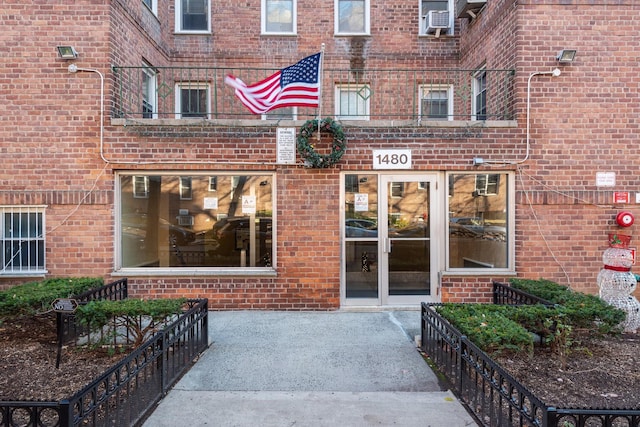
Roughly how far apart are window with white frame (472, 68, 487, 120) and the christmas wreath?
3891 millimetres

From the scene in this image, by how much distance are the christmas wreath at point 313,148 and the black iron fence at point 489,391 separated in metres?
2.87

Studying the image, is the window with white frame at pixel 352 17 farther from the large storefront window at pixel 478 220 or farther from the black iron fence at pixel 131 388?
the black iron fence at pixel 131 388

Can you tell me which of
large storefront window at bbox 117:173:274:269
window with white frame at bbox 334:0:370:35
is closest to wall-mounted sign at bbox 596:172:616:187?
large storefront window at bbox 117:173:274:269

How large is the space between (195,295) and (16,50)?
5.10 metres

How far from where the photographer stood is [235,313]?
680 centimetres

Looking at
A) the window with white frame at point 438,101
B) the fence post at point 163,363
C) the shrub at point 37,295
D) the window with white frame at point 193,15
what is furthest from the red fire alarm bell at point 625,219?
the window with white frame at point 193,15

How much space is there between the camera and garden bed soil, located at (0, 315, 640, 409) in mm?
3836

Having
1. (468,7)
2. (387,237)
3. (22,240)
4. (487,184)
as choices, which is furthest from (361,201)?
(22,240)

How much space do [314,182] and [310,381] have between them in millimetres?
3553

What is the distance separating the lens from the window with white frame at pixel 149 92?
28.1ft

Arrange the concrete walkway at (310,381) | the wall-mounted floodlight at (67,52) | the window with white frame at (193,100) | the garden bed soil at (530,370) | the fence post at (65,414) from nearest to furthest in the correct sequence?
the fence post at (65,414)
the concrete walkway at (310,381)
the garden bed soil at (530,370)
the wall-mounted floodlight at (67,52)
the window with white frame at (193,100)

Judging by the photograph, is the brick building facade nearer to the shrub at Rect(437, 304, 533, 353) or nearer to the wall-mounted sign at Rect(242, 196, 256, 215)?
the wall-mounted sign at Rect(242, 196, 256, 215)

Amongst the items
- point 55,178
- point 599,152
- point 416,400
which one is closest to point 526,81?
point 599,152

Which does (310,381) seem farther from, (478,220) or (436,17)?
(436,17)
